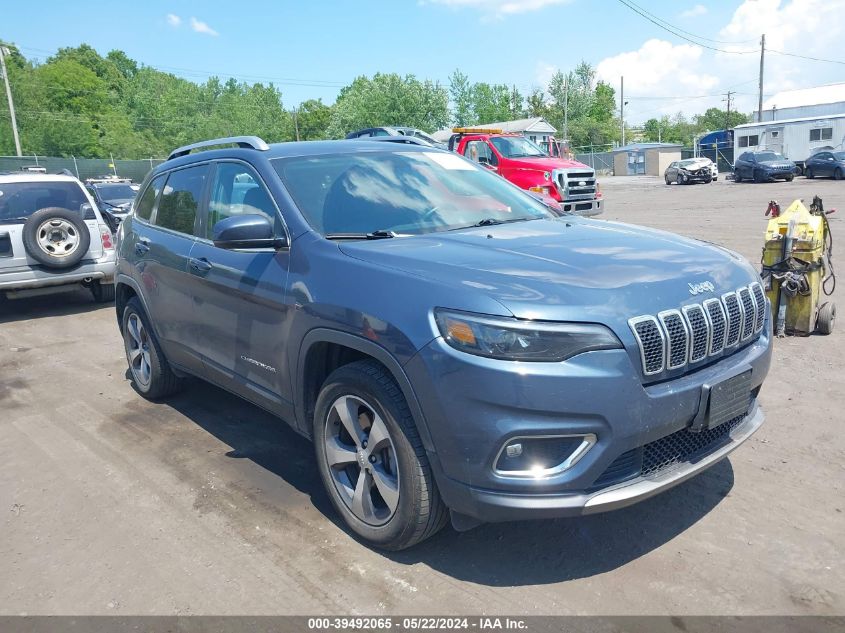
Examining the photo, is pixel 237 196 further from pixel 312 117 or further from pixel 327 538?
pixel 312 117

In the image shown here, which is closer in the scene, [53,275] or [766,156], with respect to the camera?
[53,275]

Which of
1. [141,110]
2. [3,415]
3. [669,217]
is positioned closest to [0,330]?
[3,415]

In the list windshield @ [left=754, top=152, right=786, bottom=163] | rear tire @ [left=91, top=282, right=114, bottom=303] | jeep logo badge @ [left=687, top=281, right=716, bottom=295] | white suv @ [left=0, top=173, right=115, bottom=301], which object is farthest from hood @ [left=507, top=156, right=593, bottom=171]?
windshield @ [left=754, top=152, right=786, bottom=163]

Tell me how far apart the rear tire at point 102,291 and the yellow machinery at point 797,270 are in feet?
27.4

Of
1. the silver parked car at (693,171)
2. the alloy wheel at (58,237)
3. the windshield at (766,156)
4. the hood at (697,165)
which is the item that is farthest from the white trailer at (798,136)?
the alloy wheel at (58,237)

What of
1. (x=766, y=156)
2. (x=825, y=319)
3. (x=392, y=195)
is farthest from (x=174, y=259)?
(x=766, y=156)

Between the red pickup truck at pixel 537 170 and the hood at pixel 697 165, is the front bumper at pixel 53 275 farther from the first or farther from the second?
the hood at pixel 697 165

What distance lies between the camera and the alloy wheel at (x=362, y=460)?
3.09 meters

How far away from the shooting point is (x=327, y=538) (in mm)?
3406

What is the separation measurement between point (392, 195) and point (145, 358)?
2.72 meters

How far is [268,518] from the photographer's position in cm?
362

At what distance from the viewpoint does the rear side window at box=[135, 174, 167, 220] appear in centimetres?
532

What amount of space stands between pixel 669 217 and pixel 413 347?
17.5 meters
